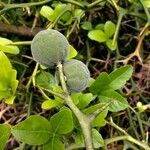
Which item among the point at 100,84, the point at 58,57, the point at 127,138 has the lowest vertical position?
the point at 127,138

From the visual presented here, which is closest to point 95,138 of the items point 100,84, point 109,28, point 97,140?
point 97,140

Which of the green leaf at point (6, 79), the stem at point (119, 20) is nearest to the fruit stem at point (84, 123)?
the green leaf at point (6, 79)

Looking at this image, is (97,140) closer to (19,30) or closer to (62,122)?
(62,122)

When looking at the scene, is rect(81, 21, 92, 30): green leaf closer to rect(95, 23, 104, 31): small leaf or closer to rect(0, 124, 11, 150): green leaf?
rect(95, 23, 104, 31): small leaf

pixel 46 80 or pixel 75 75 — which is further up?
pixel 75 75

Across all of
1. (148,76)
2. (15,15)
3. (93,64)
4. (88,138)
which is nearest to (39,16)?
(15,15)

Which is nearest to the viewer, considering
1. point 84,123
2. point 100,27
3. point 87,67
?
point 84,123
